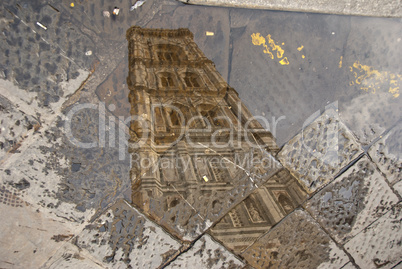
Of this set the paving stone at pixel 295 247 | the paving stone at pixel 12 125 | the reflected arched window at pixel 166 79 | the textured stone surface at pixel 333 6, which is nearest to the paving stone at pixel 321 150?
the paving stone at pixel 295 247

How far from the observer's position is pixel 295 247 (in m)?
2.73

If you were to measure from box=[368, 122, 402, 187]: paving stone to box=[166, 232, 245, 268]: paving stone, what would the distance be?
1.65 m

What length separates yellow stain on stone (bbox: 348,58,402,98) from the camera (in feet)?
8.98

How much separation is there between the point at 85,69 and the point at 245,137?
4.46 feet

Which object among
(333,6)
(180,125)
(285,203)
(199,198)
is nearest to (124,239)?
(199,198)

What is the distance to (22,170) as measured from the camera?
6.37 feet

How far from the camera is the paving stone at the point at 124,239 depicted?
212 cm

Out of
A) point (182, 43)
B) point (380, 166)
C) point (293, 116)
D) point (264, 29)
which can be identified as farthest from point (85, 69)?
point (380, 166)

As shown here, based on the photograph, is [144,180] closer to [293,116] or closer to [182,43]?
[182,43]

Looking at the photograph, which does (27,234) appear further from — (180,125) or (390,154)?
(390,154)

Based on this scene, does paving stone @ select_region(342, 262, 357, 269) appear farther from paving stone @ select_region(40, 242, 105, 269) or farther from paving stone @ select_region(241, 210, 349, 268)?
paving stone @ select_region(40, 242, 105, 269)

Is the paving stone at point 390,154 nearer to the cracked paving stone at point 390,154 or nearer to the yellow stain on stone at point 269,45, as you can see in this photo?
the cracked paving stone at point 390,154

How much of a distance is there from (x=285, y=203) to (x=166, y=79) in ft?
4.90

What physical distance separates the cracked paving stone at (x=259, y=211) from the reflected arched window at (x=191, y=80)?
41.3 inches
